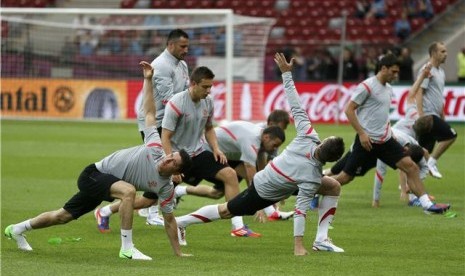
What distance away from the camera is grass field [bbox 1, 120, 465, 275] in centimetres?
1060

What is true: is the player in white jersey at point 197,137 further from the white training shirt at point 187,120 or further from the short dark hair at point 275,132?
the short dark hair at point 275,132

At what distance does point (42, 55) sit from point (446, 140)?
55.1 feet

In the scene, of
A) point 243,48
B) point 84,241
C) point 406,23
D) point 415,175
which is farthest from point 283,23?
→ point 84,241

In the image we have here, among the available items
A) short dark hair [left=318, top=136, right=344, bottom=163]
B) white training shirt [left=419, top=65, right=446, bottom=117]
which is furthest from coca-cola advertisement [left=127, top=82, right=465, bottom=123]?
short dark hair [left=318, top=136, right=344, bottom=163]

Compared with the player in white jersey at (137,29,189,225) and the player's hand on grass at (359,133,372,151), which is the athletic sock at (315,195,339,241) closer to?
the player in white jersey at (137,29,189,225)

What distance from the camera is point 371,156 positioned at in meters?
15.1

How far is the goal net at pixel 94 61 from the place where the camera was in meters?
31.5

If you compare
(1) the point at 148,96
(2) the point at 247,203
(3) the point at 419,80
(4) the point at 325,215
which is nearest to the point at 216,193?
(2) the point at 247,203

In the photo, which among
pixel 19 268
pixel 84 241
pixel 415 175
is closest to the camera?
pixel 19 268

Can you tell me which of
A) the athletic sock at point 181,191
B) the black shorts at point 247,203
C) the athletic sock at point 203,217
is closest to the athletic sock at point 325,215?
the black shorts at point 247,203

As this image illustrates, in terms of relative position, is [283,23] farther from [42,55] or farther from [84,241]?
[84,241]

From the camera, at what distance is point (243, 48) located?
1209 inches

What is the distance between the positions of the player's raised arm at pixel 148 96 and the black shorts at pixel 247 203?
46.6 inches

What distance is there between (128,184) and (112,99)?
2245 cm
